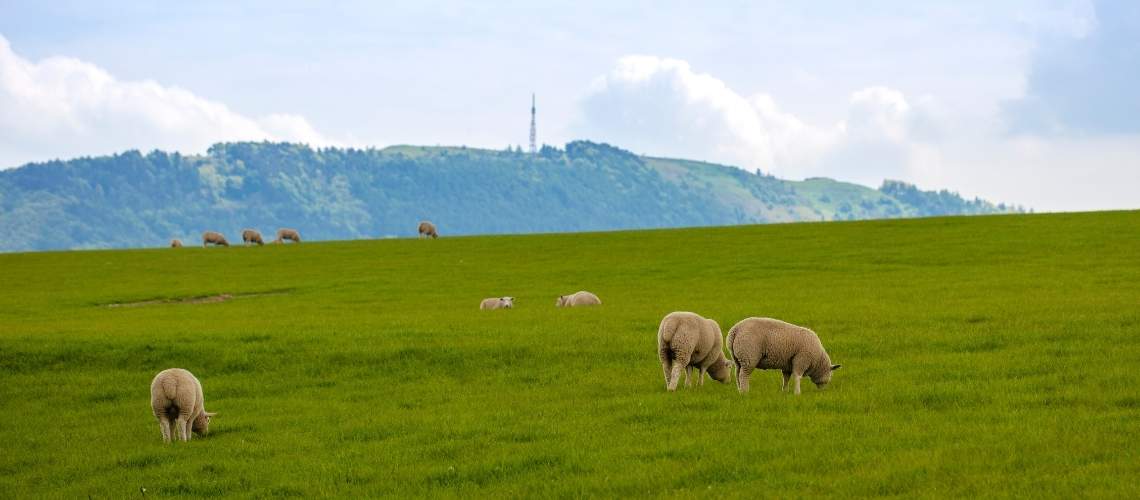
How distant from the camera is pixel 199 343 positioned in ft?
89.3

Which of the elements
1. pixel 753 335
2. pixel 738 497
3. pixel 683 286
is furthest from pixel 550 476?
pixel 683 286

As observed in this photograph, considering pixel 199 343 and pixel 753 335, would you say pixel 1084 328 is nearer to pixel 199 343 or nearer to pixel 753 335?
pixel 753 335

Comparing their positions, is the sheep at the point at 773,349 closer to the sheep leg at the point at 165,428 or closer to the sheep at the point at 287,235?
the sheep leg at the point at 165,428

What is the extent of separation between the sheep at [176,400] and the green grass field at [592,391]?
1.69 feet

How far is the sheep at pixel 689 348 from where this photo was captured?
58.5 feet

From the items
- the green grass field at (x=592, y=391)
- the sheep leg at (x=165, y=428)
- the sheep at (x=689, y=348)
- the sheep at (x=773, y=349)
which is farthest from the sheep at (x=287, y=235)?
the sheep at (x=773, y=349)

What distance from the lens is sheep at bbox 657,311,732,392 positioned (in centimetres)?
1784

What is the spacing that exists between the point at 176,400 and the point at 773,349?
917cm

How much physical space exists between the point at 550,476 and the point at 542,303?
2539 cm

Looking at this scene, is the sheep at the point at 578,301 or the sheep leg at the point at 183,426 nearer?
the sheep leg at the point at 183,426

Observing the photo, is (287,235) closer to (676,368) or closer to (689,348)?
(676,368)

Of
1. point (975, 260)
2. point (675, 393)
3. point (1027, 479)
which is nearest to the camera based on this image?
point (1027, 479)

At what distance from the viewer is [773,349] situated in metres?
17.3

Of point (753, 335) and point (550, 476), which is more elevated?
point (753, 335)
